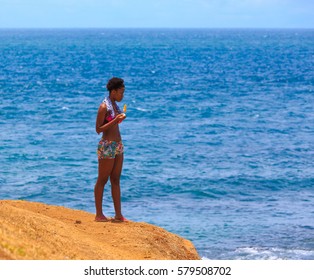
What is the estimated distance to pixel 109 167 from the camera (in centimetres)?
1202

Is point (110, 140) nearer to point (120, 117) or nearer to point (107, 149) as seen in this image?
point (107, 149)

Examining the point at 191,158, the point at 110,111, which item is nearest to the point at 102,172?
the point at 110,111

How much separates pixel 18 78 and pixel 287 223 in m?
56.4

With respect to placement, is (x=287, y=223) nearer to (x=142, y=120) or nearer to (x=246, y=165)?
(x=246, y=165)

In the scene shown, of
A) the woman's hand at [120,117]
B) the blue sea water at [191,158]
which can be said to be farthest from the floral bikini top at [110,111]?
the blue sea water at [191,158]

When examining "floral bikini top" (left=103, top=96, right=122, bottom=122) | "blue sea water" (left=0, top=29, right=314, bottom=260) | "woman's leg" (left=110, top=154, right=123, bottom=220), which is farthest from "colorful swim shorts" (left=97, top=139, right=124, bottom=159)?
"blue sea water" (left=0, top=29, right=314, bottom=260)

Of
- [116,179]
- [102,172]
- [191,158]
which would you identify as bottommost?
[191,158]

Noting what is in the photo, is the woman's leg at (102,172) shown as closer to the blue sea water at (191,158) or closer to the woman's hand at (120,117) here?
the woman's hand at (120,117)

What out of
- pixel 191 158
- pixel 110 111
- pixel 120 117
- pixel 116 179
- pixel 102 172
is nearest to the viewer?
pixel 120 117

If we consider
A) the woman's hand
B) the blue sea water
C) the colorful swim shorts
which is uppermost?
the woman's hand

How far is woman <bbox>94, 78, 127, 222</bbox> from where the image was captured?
11.7 m

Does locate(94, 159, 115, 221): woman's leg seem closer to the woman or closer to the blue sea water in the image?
the woman

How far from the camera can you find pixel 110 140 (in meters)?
11.9
